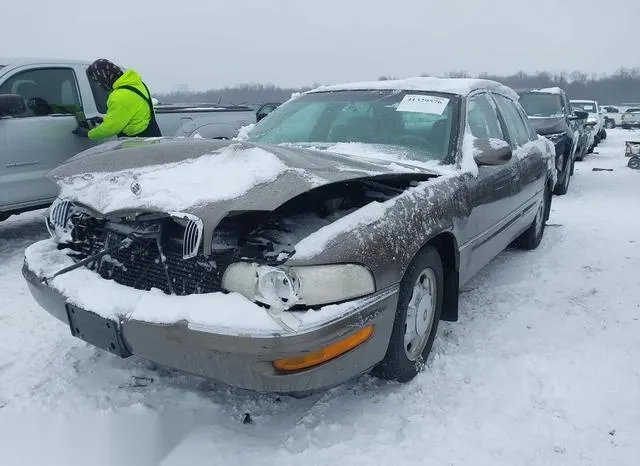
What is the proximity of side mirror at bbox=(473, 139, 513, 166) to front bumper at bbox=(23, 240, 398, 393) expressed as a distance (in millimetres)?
1357

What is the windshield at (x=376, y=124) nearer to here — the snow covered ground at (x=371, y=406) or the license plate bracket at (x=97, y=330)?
the snow covered ground at (x=371, y=406)

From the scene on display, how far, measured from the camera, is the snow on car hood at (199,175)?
A: 2.27m

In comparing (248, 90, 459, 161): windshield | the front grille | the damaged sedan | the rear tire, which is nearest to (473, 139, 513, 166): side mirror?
the damaged sedan

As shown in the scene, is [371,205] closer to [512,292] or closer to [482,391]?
[482,391]

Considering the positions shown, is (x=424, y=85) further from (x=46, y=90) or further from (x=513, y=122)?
(x=46, y=90)

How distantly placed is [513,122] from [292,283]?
A: 3435mm

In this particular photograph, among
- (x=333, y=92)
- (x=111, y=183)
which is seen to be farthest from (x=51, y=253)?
(x=333, y=92)

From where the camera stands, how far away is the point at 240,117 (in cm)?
764

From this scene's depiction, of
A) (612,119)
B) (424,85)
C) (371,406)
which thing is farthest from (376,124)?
(612,119)

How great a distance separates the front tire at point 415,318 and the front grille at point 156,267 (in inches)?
35.7

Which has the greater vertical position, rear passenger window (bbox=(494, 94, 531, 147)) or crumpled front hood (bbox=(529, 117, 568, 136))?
rear passenger window (bbox=(494, 94, 531, 147))

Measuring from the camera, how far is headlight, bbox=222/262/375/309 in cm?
216

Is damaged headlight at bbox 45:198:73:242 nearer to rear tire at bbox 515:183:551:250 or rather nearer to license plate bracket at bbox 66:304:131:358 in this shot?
license plate bracket at bbox 66:304:131:358

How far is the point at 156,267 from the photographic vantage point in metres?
2.43
